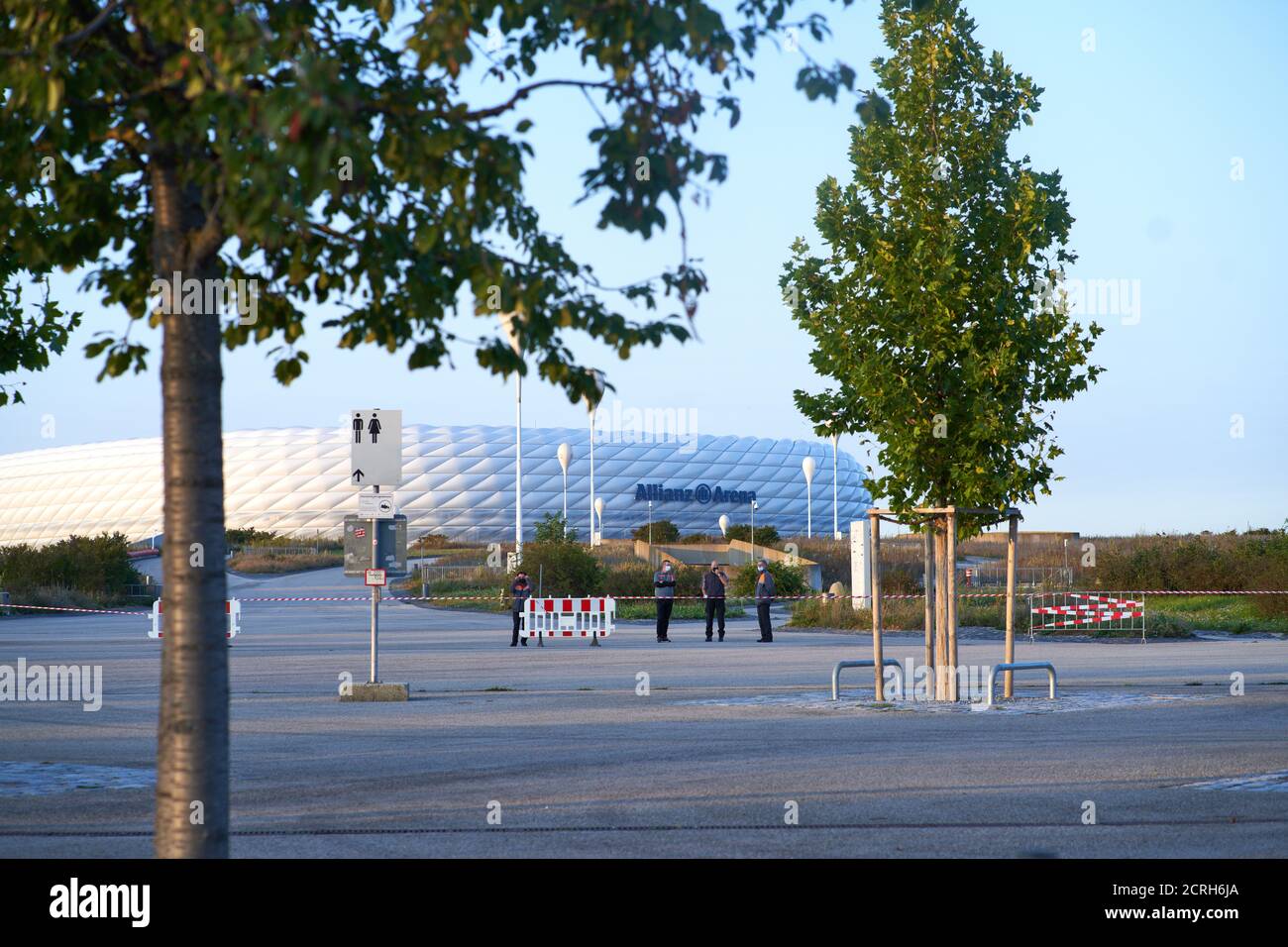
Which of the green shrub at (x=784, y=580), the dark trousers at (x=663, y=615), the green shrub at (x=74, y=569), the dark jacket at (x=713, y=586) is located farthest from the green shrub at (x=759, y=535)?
the dark trousers at (x=663, y=615)

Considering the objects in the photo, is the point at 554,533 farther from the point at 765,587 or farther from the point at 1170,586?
the point at 1170,586

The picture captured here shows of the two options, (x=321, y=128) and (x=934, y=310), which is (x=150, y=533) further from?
(x=321, y=128)

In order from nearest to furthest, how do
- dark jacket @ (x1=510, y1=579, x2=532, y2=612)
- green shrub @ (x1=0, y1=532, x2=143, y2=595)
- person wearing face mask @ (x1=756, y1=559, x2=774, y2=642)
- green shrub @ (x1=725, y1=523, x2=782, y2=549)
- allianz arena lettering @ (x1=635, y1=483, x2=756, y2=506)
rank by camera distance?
dark jacket @ (x1=510, y1=579, x2=532, y2=612) < person wearing face mask @ (x1=756, y1=559, x2=774, y2=642) < green shrub @ (x1=0, y1=532, x2=143, y2=595) < green shrub @ (x1=725, y1=523, x2=782, y2=549) < allianz arena lettering @ (x1=635, y1=483, x2=756, y2=506)

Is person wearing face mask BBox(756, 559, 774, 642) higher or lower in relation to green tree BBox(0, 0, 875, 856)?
lower

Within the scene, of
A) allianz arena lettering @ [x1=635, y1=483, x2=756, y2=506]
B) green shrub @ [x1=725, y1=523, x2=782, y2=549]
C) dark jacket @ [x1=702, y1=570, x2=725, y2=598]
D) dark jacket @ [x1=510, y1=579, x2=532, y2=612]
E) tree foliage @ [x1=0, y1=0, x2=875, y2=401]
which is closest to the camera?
tree foliage @ [x1=0, y1=0, x2=875, y2=401]

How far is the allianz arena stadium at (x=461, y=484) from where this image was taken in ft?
386

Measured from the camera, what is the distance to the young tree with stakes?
16.0m

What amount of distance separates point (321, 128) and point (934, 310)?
505 inches

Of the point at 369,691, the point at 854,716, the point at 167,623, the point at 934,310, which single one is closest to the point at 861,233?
the point at 934,310

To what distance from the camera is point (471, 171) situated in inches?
213

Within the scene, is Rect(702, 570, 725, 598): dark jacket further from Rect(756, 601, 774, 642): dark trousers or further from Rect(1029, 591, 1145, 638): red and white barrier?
Rect(1029, 591, 1145, 638): red and white barrier

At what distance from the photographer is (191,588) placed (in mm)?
5160

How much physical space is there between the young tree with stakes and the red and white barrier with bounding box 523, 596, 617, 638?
44.5 ft

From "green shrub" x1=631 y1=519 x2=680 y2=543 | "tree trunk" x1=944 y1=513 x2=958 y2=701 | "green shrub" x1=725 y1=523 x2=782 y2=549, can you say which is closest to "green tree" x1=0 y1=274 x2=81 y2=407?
"tree trunk" x1=944 y1=513 x2=958 y2=701
